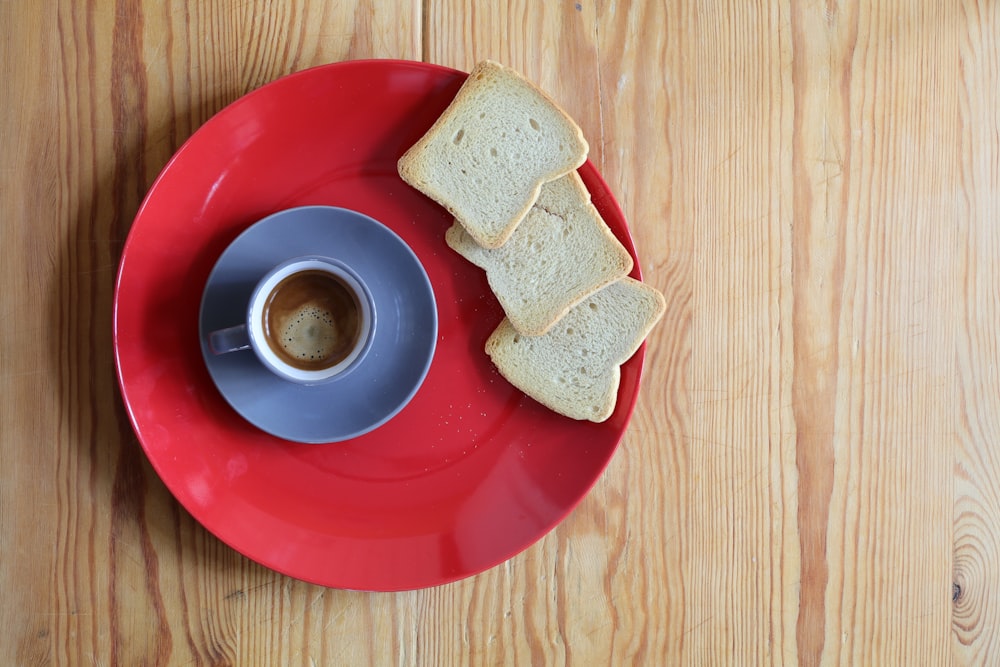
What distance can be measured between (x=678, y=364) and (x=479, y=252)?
13.7 inches

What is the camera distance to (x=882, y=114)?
1.19 m

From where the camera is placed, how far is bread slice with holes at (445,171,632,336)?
1.05 m

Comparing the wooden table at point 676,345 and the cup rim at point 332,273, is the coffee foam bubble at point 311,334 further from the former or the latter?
the wooden table at point 676,345

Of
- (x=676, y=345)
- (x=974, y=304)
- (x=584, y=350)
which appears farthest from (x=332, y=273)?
(x=974, y=304)

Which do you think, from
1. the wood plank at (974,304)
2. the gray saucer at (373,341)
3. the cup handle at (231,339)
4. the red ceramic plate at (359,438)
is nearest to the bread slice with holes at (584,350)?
the red ceramic plate at (359,438)

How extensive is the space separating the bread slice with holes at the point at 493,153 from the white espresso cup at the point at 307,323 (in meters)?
0.17

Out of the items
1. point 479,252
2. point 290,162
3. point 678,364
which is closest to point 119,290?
point 290,162

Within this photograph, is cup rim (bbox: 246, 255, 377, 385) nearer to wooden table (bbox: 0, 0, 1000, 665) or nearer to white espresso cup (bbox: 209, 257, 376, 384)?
white espresso cup (bbox: 209, 257, 376, 384)

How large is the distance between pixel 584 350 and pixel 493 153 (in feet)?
0.99

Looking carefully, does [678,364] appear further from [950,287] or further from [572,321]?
[950,287]

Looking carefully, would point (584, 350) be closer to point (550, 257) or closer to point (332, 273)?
point (550, 257)

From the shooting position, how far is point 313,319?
104 centimetres

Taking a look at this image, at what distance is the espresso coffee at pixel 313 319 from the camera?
3.33ft

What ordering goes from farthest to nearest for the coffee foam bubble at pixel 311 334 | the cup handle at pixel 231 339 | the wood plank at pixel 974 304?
the wood plank at pixel 974 304 → the coffee foam bubble at pixel 311 334 → the cup handle at pixel 231 339
